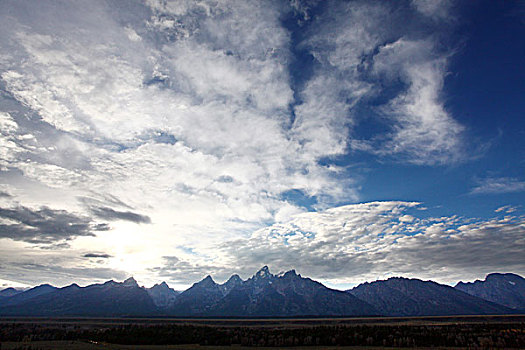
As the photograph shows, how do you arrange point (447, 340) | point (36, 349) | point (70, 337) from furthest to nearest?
point (70, 337) → point (447, 340) → point (36, 349)

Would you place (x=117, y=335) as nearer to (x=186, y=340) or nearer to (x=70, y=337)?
(x=70, y=337)

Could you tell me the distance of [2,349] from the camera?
62688 mm

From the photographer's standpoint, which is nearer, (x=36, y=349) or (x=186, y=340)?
(x=36, y=349)

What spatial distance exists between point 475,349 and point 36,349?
89459 mm

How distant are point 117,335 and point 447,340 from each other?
96.2m

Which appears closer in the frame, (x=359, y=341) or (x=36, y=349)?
(x=36, y=349)

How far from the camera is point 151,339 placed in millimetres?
87375

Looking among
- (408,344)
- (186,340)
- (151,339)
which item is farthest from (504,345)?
(151,339)

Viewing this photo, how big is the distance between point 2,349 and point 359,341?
83645 mm

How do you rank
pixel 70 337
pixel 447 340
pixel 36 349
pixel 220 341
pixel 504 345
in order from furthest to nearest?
1. pixel 70 337
2. pixel 220 341
3. pixel 447 340
4. pixel 504 345
5. pixel 36 349

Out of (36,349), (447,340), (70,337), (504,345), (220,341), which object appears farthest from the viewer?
(70,337)

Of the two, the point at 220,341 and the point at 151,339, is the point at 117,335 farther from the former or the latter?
the point at 220,341

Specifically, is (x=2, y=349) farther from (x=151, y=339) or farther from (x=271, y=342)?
(x=271, y=342)

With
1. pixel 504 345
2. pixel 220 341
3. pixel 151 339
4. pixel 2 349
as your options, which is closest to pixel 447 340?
pixel 504 345
